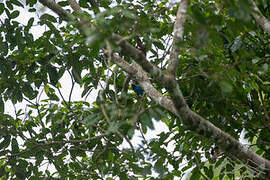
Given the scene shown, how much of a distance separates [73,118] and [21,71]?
0.56 metres

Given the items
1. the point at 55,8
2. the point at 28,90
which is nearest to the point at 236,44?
the point at 55,8

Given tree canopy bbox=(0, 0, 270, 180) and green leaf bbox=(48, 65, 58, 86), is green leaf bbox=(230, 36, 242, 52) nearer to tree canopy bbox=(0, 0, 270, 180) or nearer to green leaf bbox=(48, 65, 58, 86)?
tree canopy bbox=(0, 0, 270, 180)

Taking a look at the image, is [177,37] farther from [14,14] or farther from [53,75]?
[14,14]

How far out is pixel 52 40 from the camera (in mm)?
2945

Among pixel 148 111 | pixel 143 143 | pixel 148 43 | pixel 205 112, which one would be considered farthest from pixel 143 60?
pixel 205 112

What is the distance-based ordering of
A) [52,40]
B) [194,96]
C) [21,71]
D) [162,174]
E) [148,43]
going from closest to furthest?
[148,43], [162,174], [194,96], [52,40], [21,71]

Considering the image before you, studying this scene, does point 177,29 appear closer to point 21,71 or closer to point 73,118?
point 73,118

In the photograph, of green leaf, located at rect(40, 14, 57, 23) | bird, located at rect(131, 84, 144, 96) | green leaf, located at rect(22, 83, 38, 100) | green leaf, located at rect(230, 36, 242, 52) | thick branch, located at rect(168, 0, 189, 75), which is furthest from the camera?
bird, located at rect(131, 84, 144, 96)

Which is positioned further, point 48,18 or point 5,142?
point 5,142

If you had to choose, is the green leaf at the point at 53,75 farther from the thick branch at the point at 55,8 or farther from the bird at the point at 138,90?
the bird at the point at 138,90

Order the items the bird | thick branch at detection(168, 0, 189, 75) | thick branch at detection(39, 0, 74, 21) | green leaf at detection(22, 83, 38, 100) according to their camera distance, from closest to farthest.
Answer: thick branch at detection(168, 0, 189, 75) → thick branch at detection(39, 0, 74, 21) → green leaf at detection(22, 83, 38, 100) → the bird

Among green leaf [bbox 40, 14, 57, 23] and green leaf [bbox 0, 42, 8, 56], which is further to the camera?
green leaf [bbox 0, 42, 8, 56]

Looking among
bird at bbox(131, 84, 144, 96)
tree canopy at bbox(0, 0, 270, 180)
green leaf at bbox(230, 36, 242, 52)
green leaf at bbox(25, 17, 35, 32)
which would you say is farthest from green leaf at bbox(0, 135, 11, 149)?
green leaf at bbox(230, 36, 242, 52)

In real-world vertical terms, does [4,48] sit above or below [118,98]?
above
